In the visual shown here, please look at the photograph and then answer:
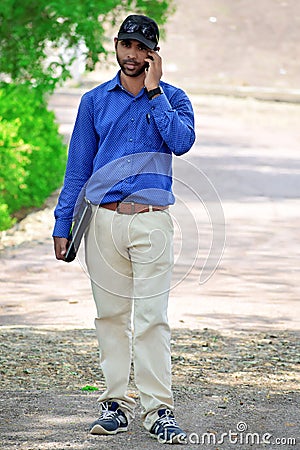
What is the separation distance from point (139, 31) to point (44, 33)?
418 inches

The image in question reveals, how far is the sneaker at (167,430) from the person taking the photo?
4.83 metres

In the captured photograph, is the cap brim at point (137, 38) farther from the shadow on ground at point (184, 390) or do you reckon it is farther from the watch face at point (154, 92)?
the shadow on ground at point (184, 390)

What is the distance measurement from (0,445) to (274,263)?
23.4ft

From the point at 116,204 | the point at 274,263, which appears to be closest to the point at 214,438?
the point at 116,204

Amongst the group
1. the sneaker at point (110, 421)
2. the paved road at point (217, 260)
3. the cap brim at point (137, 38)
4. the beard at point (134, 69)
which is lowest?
the paved road at point (217, 260)

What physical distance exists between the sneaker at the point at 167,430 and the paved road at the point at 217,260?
3.51ft

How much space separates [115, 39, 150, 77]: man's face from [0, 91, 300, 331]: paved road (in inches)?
23.8

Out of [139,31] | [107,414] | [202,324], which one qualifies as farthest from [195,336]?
[139,31]

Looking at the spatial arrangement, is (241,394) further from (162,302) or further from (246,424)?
(162,302)

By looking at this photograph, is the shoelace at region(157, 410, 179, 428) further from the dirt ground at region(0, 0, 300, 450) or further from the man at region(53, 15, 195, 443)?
the dirt ground at region(0, 0, 300, 450)

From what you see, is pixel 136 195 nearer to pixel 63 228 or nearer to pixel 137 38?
pixel 63 228

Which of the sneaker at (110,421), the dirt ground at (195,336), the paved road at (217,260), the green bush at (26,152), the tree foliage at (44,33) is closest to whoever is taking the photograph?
the sneaker at (110,421)

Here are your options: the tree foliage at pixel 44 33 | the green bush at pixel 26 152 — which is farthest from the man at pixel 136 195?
the tree foliage at pixel 44 33

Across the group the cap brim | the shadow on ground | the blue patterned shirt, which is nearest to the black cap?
the cap brim
